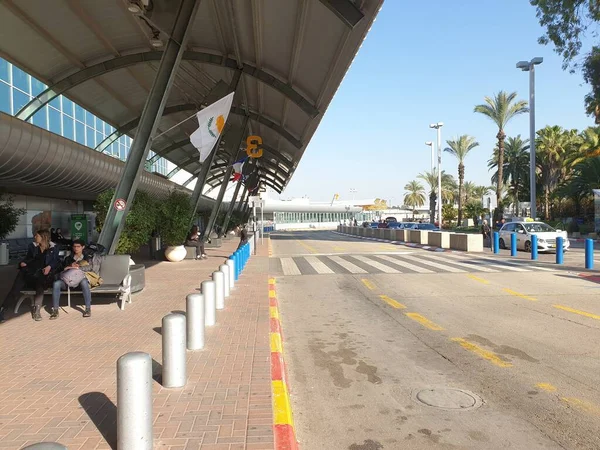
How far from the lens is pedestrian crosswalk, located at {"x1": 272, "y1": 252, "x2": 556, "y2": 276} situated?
1689 centimetres

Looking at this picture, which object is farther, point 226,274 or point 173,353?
point 226,274

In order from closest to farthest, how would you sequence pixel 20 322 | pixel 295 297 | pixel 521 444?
pixel 521 444
pixel 20 322
pixel 295 297

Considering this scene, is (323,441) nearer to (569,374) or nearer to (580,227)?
(569,374)

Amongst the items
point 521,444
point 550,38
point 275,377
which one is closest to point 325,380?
Answer: point 275,377

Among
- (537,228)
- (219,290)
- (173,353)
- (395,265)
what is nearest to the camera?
(173,353)

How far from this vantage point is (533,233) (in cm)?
2327

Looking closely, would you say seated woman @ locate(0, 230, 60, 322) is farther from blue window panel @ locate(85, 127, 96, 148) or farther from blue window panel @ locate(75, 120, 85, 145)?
blue window panel @ locate(85, 127, 96, 148)

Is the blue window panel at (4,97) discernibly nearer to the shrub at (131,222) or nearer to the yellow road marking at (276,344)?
the shrub at (131,222)

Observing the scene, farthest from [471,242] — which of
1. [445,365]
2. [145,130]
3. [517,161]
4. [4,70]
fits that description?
[517,161]

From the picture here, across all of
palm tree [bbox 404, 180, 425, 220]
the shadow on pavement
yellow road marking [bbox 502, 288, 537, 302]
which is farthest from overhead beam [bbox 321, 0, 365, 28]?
palm tree [bbox 404, 180, 425, 220]

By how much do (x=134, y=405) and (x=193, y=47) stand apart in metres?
19.0

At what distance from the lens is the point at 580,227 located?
3803 centimetres

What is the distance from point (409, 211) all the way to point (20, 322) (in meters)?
148

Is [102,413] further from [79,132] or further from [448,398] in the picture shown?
[79,132]
